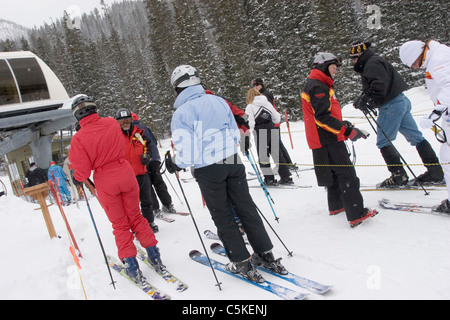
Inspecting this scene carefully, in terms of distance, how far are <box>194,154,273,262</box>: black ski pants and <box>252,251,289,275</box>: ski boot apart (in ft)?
0.26

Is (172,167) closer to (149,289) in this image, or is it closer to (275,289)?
(149,289)

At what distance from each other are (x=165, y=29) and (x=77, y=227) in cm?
3550

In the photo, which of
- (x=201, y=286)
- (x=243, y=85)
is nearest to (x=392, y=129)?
(x=201, y=286)

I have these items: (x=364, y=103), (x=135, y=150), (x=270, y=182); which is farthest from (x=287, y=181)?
(x=135, y=150)

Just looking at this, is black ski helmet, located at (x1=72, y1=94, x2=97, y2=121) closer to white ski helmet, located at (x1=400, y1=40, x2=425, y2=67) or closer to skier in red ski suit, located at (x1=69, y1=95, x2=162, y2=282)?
skier in red ski suit, located at (x1=69, y1=95, x2=162, y2=282)

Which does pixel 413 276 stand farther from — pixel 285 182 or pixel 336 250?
pixel 285 182

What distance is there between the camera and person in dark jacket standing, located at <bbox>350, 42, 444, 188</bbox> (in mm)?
4305

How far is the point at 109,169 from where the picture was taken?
3369 mm

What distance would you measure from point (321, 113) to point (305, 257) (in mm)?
1735

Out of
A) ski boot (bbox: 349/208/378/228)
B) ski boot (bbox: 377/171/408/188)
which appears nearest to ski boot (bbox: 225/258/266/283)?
ski boot (bbox: 349/208/378/228)

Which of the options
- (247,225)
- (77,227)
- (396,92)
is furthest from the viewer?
(77,227)

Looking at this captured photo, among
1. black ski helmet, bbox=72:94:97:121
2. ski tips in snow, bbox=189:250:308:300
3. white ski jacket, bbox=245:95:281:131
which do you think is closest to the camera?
ski tips in snow, bbox=189:250:308:300

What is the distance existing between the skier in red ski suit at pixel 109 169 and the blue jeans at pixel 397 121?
383 centimetres
